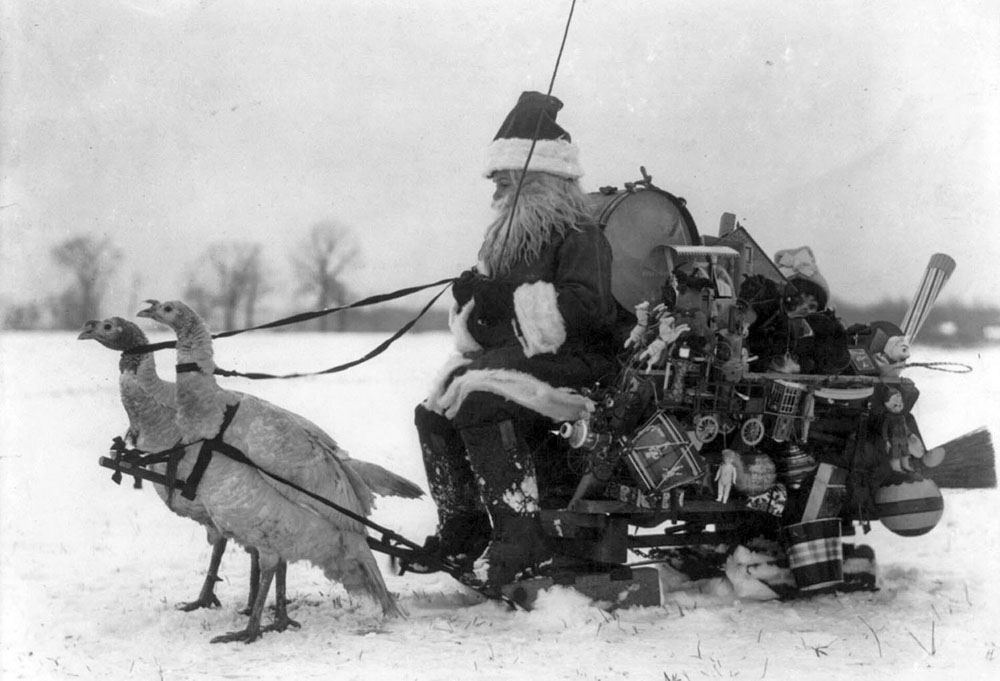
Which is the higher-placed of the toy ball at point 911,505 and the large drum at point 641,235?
the large drum at point 641,235

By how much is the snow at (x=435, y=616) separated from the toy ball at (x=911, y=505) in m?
0.32

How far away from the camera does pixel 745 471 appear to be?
490 cm

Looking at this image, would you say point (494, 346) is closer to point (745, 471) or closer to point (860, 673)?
point (745, 471)

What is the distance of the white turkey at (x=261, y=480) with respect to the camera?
4.31m

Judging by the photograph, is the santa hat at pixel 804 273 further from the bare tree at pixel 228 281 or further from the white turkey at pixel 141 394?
the bare tree at pixel 228 281

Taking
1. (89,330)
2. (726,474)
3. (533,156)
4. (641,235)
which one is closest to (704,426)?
(726,474)

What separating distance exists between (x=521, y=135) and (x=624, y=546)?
198cm

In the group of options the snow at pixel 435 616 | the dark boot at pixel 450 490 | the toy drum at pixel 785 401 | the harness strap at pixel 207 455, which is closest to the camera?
the snow at pixel 435 616

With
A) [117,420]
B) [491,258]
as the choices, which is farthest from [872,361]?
[117,420]

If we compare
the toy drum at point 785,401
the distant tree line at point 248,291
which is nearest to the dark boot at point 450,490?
the toy drum at point 785,401

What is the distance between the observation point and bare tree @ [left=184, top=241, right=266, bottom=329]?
8352 mm

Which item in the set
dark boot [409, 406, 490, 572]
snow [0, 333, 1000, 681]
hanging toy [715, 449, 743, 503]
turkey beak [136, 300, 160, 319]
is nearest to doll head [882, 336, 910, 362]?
hanging toy [715, 449, 743, 503]

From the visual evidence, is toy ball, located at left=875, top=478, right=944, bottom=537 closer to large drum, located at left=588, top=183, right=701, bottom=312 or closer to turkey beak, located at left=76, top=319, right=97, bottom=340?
large drum, located at left=588, top=183, right=701, bottom=312

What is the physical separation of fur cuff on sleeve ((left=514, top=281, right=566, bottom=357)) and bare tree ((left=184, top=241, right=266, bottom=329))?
4.18m
